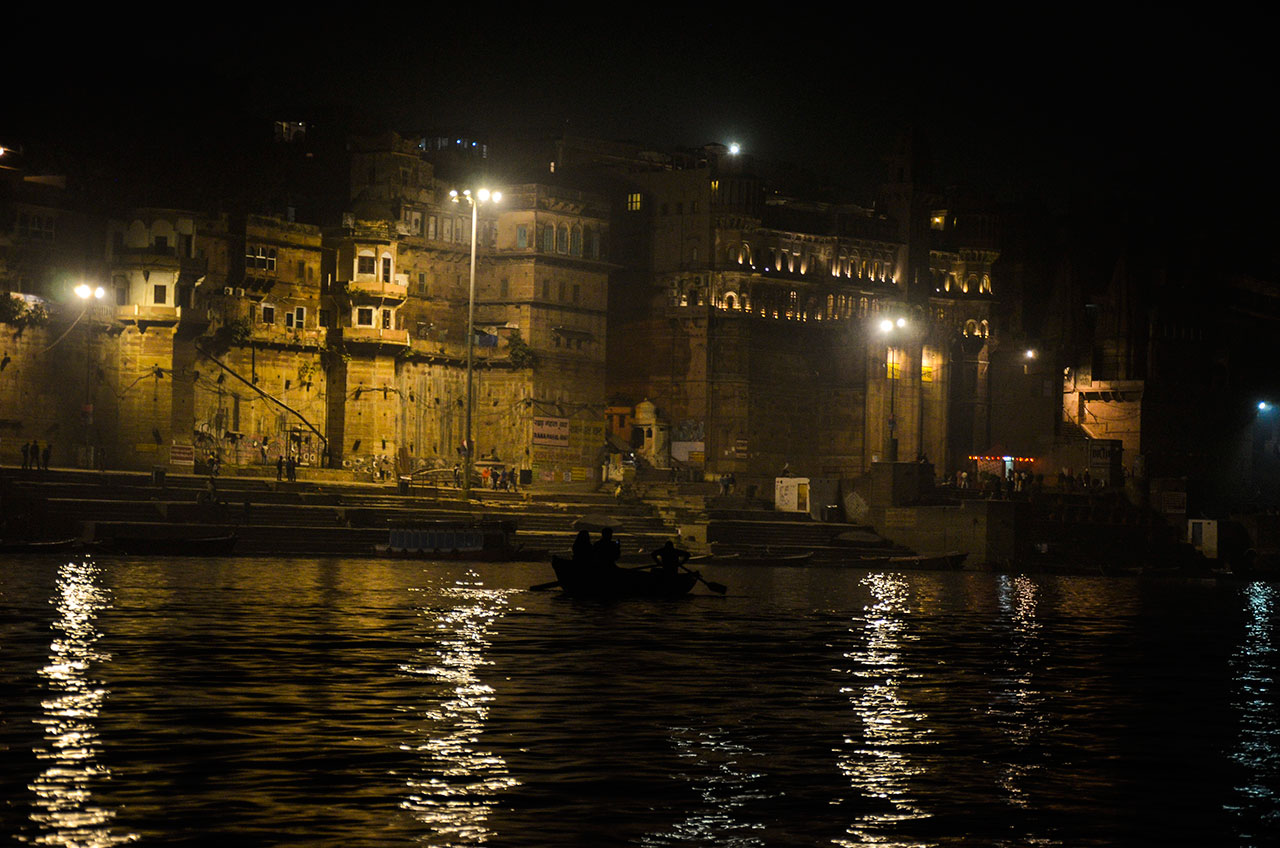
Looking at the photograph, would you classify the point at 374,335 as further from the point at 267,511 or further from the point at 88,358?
the point at 267,511

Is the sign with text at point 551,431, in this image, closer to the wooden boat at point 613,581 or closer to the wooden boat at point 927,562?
the wooden boat at point 927,562

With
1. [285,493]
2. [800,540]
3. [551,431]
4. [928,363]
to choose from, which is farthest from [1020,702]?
[928,363]

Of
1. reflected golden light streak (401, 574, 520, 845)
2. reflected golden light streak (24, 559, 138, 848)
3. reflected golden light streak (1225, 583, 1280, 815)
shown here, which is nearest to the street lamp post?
reflected golden light streak (24, 559, 138, 848)

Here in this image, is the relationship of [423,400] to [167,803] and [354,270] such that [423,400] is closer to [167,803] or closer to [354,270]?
[354,270]

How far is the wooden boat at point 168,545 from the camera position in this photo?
5631 cm

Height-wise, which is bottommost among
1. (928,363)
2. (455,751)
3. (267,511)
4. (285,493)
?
(455,751)

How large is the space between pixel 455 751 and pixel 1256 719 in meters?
12.6

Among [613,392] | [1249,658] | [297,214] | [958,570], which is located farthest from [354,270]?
[1249,658]

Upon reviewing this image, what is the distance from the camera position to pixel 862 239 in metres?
100

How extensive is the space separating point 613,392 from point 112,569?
155ft

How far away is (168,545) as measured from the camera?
57156 millimetres

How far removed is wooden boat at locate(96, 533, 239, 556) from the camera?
56312 millimetres

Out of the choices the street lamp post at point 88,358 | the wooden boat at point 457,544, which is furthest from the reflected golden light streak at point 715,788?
the street lamp post at point 88,358

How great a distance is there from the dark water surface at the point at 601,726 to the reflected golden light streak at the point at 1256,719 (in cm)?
10
